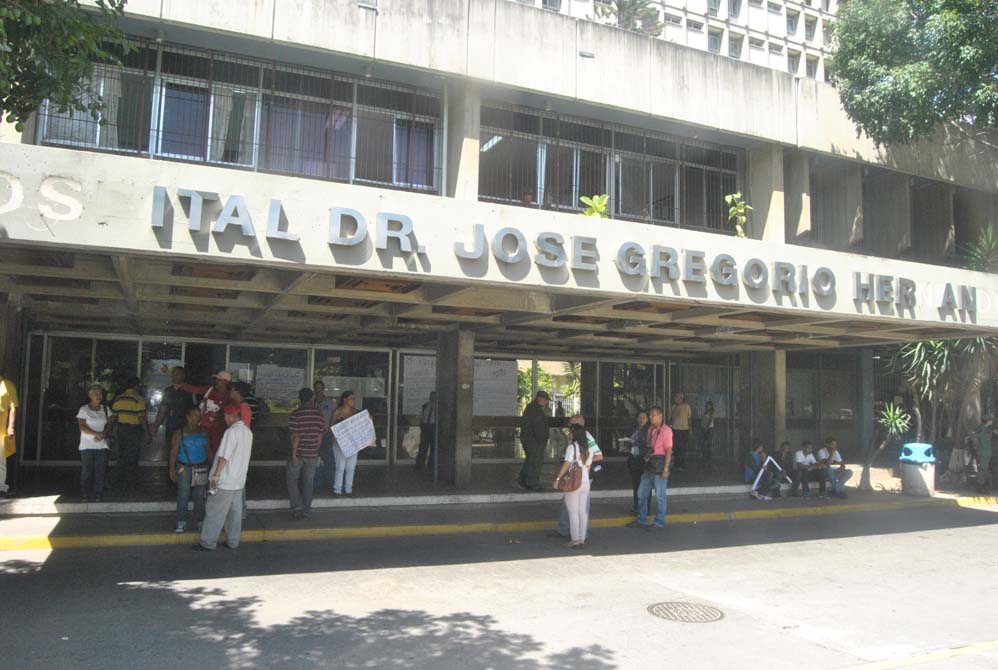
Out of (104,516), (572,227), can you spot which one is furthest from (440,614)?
(104,516)

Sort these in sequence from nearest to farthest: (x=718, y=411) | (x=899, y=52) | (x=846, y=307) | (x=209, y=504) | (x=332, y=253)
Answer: (x=332, y=253) → (x=209, y=504) → (x=846, y=307) → (x=899, y=52) → (x=718, y=411)

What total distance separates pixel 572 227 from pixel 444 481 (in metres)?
6.43

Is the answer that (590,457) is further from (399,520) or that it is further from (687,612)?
(399,520)

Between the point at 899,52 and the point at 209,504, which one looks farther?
the point at 899,52

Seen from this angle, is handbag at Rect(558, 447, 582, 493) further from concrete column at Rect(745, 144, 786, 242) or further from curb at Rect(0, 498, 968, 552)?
concrete column at Rect(745, 144, 786, 242)

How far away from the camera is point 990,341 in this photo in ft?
49.9

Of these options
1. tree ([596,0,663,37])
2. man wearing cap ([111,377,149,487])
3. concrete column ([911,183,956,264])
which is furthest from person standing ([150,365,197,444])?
tree ([596,0,663,37])

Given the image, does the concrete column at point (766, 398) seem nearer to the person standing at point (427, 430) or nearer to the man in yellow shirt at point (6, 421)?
the person standing at point (427, 430)

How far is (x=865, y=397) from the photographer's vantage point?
19.7m

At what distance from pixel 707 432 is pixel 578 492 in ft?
34.1

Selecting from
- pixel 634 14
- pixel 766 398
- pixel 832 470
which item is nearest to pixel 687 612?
pixel 832 470

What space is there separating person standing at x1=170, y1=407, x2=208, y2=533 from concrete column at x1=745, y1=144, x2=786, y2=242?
11445mm

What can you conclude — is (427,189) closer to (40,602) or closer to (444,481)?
(444,481)

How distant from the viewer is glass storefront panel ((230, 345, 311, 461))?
14688 mm
